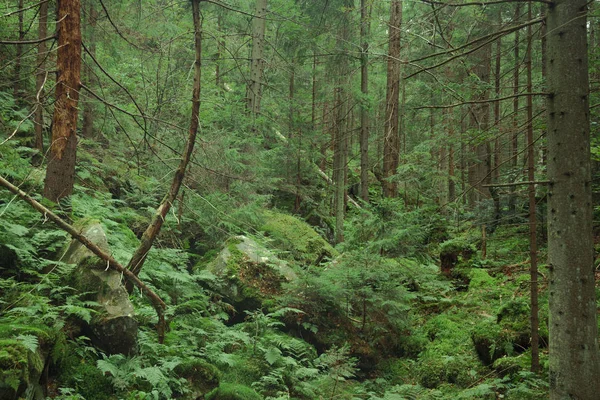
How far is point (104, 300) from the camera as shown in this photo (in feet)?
16.6

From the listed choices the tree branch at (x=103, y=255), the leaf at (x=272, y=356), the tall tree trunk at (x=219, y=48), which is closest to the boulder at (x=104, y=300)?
the tree branch at (x=103, y=255)

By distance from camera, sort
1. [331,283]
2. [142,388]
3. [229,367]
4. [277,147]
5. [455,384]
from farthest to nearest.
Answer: [277,147]
[331,283]
[455,384]
[229,367]
[142,388]

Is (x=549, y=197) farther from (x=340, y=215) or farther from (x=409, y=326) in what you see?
(x=340, y=215)

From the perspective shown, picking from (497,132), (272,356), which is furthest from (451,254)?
(272,356)

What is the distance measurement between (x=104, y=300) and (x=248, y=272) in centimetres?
383

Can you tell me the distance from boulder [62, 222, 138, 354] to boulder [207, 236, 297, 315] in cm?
322

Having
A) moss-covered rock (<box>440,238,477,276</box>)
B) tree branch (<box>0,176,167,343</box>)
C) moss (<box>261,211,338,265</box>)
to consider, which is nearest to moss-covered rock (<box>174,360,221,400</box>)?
tree branch (<box>0,176,167,343</box>)

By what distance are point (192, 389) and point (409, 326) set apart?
5140 millimetres

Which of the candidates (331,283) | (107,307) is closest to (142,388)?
(107,307)

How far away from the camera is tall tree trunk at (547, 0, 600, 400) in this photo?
3.94m

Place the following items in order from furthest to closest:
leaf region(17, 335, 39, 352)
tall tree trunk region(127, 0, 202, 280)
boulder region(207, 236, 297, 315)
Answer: boulder region(207, 236, 297, 315)
tall tree trunk region(127, 0, 202, 280)
leaf region(17, 335, 39, 352)

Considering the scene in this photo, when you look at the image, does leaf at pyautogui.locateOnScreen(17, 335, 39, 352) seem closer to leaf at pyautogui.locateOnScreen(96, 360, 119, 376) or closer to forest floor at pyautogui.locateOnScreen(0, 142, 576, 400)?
forest floor at pyautogui.locateOnScreen(0, 142, 576, 400)

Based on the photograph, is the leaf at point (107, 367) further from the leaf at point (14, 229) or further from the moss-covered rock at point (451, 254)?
the moss-covered rock at point (451, 254)

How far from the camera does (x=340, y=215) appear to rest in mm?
15555
